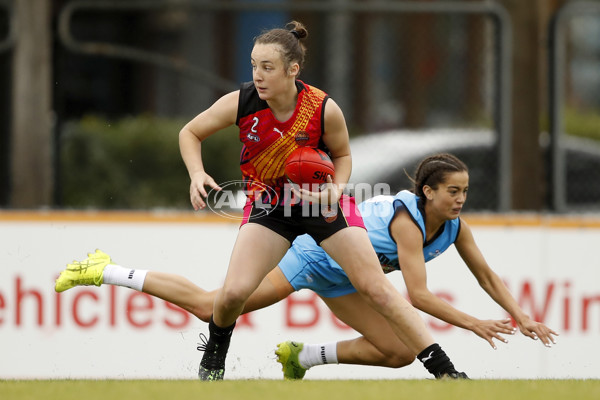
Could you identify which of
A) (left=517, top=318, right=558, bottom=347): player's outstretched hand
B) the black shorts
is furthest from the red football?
(left=517, top=318, right=558, bottom=347): player's outstretched hand

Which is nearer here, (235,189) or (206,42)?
(235,189)

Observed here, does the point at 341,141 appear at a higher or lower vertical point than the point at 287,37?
lower

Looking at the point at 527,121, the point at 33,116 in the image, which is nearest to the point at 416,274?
the point at 527,121

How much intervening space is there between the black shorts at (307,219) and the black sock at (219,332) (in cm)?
60

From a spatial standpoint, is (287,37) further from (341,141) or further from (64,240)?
(64,240)

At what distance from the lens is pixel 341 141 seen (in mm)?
5648

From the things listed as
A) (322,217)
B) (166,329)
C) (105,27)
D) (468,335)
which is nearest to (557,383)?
(322,217)

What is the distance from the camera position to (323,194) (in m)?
5.34

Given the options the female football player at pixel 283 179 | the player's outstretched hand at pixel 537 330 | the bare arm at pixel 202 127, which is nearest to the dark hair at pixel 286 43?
the female football player at pixel 283 179

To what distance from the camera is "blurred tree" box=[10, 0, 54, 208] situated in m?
8.87

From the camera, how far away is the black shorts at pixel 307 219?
5578 millimetres

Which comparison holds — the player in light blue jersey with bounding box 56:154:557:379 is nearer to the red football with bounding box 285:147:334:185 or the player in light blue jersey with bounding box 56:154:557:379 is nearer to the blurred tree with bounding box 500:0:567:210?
the red football with bounding box 285:147:334:185

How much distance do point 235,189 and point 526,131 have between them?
2471 mm

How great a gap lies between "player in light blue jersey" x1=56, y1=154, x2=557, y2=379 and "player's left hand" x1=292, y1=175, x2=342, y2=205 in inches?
23.6
